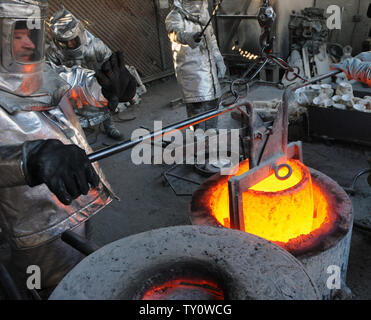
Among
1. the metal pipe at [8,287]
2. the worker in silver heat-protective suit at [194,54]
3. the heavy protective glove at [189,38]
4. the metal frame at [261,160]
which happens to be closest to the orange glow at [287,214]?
the metal frame at [261,160]

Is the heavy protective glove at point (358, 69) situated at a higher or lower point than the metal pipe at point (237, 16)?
higher

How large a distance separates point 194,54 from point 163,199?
2094mm

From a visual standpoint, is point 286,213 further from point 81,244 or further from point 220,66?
point 220,66

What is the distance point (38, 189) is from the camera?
1797 mm

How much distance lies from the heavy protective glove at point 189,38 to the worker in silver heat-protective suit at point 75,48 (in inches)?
39.6

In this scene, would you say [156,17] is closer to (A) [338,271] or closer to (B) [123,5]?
(B) [123,5]

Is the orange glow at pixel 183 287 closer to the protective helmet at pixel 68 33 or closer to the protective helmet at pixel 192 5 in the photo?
the protective helmet at pixel 192 5

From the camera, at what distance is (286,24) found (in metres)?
7.31

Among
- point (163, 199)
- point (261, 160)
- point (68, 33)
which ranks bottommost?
point (163, 199)

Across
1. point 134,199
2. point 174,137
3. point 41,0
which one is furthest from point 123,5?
point 41,0

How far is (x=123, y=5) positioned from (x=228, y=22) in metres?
2.55

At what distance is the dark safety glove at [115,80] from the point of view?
86.3 inches

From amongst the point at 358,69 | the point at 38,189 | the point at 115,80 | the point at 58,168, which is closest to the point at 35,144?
the point at 58,168
